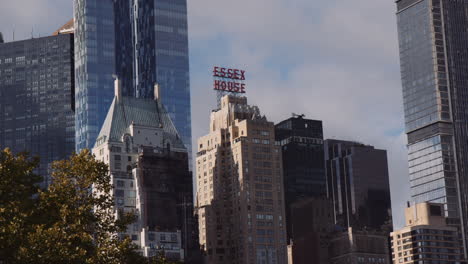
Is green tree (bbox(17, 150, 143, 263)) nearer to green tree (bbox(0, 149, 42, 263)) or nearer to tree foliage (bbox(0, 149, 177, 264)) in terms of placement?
tree foliage (bbox(0, 149, 177, 264))

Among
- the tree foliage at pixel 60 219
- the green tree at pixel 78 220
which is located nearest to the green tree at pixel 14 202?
the tree foliage at pixel 60 219

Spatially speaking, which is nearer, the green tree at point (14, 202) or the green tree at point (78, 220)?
the green tree at point (14, 202)

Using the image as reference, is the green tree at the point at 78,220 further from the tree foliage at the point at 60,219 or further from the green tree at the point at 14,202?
the green tree at the point at 14,202

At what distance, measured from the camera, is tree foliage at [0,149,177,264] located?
77.6 m

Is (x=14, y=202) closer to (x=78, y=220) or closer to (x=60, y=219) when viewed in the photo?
(x=60, y=219)

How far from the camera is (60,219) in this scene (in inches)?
3319

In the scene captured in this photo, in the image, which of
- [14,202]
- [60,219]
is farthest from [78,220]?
[14,202]

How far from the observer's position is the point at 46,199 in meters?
85.2

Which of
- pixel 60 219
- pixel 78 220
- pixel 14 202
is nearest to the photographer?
pixel 14 202

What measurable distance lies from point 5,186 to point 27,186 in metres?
5.30

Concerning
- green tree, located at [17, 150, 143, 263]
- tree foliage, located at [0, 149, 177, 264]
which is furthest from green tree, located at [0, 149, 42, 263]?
green tree, located at [17, 150, 143, 263]

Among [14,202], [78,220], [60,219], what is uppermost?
[14,202]

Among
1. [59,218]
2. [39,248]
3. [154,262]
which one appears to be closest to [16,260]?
[39,248]

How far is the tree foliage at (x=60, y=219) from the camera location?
77625 mm
